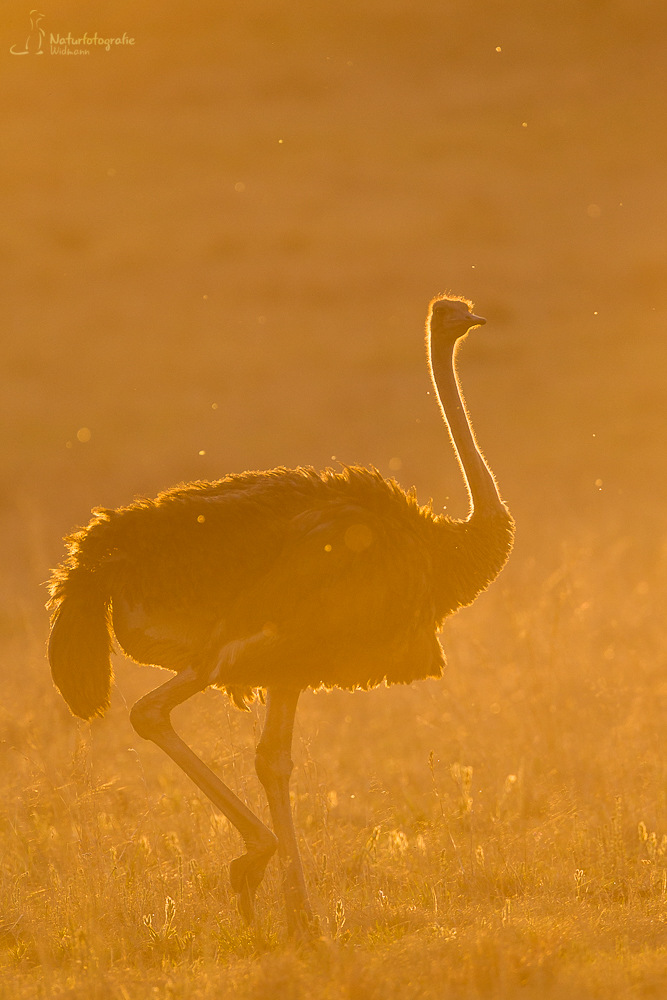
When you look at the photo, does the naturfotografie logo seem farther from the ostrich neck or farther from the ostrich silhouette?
the ostrich neck

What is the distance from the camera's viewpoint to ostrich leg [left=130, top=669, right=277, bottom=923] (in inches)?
215

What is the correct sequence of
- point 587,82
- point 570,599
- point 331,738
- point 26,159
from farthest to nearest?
point 587,82
point 26,159
point 570,599
point 331,738

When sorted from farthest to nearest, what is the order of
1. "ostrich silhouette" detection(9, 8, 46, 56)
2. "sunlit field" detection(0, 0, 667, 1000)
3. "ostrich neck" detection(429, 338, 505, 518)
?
"ostrich silhouette" detection(9, 8, 46, 56), "ostrich neck" detection(429, 338, 505, 518), "sunlit field" detection(0, 0, 667, 1000)

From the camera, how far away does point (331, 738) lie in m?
8.41

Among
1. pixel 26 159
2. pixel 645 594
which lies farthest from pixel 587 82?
pixel 645 594

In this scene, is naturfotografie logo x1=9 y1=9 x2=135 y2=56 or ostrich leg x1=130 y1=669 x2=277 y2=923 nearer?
ostrich leg x1=130 y1=669 x2=277 y2=923

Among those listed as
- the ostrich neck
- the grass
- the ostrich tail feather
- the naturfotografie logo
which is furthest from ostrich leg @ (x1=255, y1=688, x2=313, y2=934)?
the naturfotografie logo

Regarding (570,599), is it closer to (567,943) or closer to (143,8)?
(567,943)

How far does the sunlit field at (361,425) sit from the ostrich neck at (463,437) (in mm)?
1373

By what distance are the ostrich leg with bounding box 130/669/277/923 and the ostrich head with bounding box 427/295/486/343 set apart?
6.96 ft

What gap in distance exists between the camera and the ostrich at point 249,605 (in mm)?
5559

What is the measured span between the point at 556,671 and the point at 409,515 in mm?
2847

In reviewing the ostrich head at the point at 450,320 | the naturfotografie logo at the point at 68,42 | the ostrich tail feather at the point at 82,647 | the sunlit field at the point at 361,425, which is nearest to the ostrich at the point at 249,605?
the ostrich tail feather at the point at 82,647

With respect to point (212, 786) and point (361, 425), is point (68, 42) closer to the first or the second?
point (361, 425)
